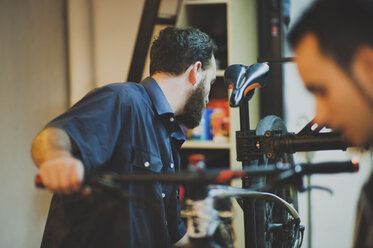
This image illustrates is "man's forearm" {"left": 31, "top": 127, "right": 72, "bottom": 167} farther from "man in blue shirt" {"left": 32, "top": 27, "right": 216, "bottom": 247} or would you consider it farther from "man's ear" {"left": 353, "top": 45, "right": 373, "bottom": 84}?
"man's ear" {"left": 353, "top": 45, "right": 373, "bottom": 84}

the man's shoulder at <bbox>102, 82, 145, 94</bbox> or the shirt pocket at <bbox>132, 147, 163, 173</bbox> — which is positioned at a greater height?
the man's shoulder at <bbox>102, 82, 145, 94</bbox>

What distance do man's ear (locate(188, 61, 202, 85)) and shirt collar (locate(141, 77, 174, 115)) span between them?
0.16 metres

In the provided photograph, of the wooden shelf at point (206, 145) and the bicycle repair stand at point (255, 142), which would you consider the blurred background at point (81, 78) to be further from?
the bicycle repair stand at point (255, 142)

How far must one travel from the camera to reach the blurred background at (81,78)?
2.52 metres

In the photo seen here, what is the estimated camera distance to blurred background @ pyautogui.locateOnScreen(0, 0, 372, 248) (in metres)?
2.52

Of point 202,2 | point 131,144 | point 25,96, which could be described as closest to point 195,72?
point 131,144

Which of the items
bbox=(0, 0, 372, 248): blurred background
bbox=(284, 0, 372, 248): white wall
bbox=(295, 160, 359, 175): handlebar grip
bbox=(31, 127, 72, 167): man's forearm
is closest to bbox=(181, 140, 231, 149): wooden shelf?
bbox=(0, 0, 372, 248): blurred background

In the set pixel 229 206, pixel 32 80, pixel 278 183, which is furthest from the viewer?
pixel 32 80

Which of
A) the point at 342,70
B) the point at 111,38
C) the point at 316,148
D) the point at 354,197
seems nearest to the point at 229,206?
the point at 342,70

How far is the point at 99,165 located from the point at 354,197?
77.3 inches

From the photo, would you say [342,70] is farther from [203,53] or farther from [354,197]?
[354,197]

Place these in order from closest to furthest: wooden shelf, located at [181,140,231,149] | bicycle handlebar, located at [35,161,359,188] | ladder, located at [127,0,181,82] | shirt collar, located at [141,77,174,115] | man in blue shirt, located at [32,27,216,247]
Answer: bicycle handlebar, located at [35,161,359,188] → man in blue shirt, located at [32,27,216,247] → shirt collar, located at [141,77,174,115] → ladder, located at [127,0,181,82] → wooden shelf, located at [181,140,231,149]

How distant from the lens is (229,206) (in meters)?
1.00

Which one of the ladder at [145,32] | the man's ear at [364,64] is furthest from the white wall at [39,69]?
the man's ear at [364,64]
